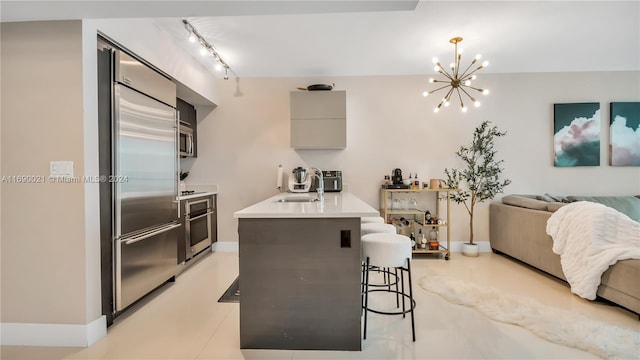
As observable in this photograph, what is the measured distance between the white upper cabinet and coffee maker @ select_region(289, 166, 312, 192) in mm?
368

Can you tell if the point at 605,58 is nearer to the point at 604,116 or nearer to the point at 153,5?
the point at 604,116

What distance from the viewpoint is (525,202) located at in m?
3.65

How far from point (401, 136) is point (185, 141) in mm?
3041

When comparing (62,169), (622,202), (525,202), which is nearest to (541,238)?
(525,202)

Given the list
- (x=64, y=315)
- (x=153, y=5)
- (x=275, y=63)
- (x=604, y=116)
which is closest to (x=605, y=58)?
(x=604, y=116)

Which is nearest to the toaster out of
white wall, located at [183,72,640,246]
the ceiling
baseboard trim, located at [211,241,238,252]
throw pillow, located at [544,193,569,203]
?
white wall, located at [183,72,640,246]

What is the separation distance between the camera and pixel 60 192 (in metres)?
1.99

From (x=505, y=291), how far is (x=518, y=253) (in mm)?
1066

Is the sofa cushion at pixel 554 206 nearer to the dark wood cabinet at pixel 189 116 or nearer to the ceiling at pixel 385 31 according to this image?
the ceiling at pixel 385 31

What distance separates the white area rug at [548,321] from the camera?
6.31ft

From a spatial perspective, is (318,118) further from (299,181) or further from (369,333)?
(369,333)

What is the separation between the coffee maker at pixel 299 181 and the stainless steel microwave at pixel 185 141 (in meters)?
1.44

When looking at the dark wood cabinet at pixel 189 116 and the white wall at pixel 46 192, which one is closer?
the white wall at pixel 46 192

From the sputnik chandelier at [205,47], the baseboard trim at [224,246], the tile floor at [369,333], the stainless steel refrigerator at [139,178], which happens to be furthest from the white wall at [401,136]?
the tile floor at [369,333]
